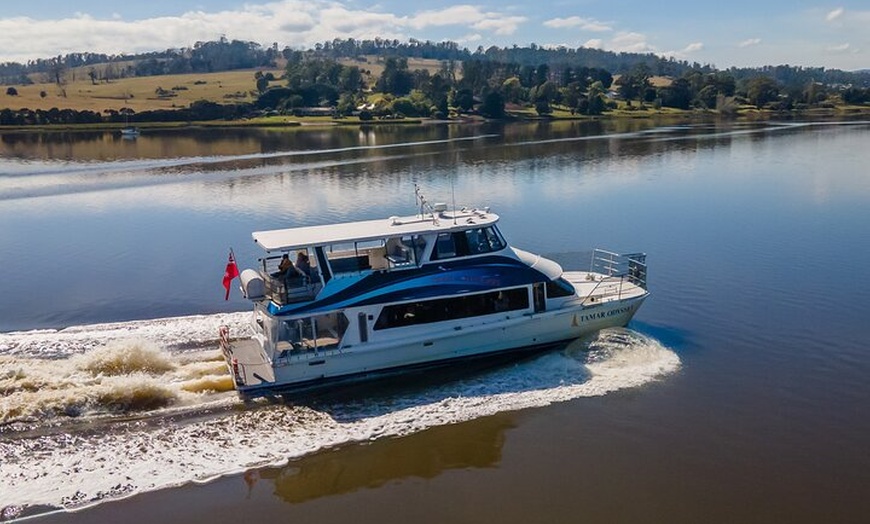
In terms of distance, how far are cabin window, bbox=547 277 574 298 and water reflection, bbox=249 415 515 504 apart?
16.7 ft

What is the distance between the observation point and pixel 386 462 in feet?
54.3

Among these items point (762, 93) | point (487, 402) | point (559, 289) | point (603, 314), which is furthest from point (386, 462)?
point (762, 93)

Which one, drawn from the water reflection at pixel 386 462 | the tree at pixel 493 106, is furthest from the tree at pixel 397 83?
the water reflection at pixel 386 462

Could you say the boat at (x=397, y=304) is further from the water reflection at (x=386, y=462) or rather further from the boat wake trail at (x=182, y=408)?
the water reflection at (x=386, y=462)

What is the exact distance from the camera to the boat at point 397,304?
64.2 ft

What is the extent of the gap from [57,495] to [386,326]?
874 cm

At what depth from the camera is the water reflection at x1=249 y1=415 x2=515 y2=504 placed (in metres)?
15.8

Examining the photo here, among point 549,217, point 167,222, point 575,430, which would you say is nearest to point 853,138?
point 549,217

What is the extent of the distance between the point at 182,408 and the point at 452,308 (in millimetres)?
7520

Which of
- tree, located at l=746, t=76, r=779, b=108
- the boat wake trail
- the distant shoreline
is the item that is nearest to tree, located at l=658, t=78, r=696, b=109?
the distant shoreline

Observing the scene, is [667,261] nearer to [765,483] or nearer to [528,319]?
[528,319]

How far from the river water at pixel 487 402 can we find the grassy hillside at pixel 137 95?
A: 99771 millimetres

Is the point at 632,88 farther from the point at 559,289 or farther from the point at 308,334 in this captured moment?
the point at 308,334

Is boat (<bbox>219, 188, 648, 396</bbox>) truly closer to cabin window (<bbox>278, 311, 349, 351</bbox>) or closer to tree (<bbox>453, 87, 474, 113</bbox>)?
cabin window (<bbox>278, 311, 349, 351</bbox>)
